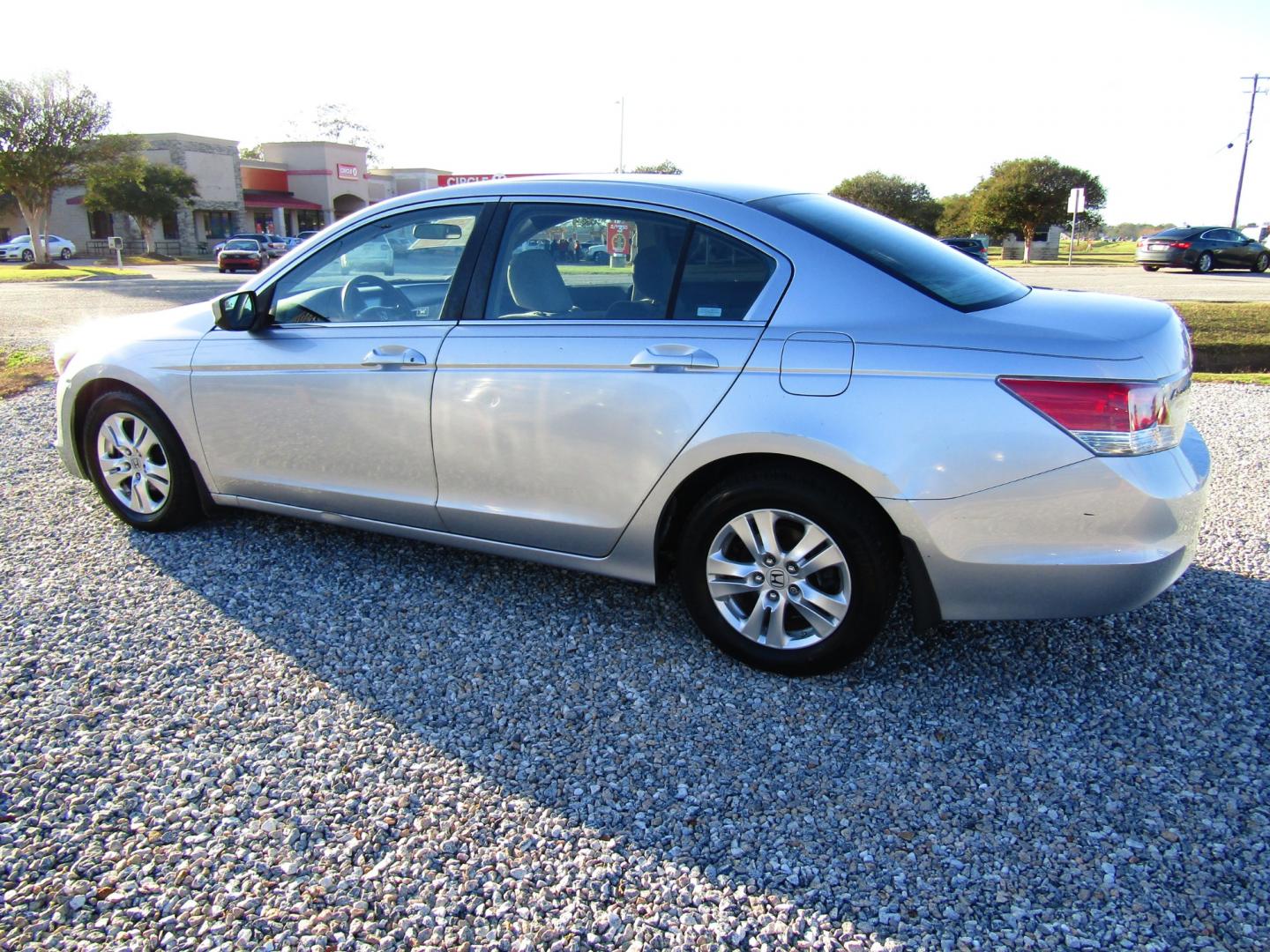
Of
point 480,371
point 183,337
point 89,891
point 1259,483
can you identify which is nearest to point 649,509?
point 480,371

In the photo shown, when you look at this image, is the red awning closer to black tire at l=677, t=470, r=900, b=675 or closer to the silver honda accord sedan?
the silver honda accord sedan

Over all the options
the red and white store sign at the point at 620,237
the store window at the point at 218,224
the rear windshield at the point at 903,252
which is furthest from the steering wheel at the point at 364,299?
the store window at the point at 218,224

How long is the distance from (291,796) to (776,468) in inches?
71.6

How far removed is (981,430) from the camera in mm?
2787

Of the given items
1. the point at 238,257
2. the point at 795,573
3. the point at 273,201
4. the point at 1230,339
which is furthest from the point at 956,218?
the point at 795,573

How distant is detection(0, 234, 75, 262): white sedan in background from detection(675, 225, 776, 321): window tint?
166 ft

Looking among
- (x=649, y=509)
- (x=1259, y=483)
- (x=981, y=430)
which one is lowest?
(x=1259, y=483)

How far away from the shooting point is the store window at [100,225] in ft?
170

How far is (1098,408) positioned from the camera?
2725mm

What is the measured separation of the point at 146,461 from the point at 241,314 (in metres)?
1.06

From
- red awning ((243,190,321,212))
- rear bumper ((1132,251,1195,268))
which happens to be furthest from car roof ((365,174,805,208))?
red awning ((243,190,321,212))

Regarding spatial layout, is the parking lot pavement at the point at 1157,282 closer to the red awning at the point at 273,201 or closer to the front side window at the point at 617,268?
the front side window at the point at 617,268

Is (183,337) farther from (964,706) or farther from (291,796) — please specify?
(964,706)

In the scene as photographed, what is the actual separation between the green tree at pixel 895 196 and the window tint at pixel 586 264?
5178 cm
